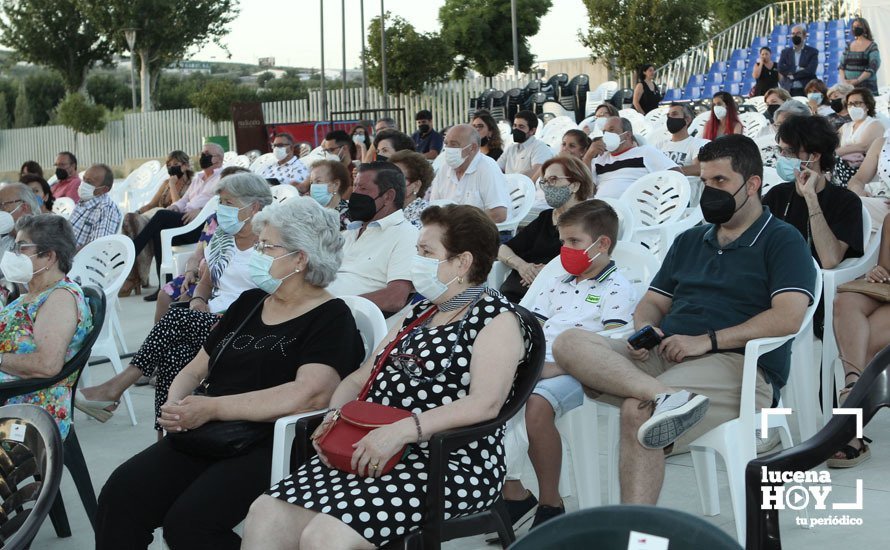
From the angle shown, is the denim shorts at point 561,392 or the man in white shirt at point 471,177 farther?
the man in white shirt at point 471,177

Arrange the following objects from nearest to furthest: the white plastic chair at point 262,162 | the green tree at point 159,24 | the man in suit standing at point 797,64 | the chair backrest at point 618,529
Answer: the chair backrest at point 618,529 → the white plastic chair at point 262,162 → the man in suit standing at point 797,64 → the green tree at point 159,24

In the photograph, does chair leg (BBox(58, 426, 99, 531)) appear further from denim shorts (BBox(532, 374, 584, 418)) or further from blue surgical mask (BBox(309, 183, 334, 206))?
blue surgical mask (BBox(309, 183, 334, 206))

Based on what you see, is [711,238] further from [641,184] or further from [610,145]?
[610,145]

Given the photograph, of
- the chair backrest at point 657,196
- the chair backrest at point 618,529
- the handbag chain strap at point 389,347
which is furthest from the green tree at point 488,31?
the chair backrest at point 618,529

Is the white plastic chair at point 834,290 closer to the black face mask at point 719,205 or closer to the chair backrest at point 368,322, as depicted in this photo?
the black face mask at point 719,205

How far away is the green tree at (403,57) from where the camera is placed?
67.6ft

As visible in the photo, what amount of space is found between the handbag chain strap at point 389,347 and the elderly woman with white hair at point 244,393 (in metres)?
0.18

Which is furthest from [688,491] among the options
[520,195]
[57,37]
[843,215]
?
[57,37]

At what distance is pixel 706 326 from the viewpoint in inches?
141

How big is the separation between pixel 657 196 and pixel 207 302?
2986 mm

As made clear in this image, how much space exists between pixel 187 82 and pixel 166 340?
42.9 m

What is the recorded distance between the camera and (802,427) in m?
3.96

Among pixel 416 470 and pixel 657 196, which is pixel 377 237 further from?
pixel 657 196

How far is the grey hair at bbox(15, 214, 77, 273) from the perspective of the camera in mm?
4125
